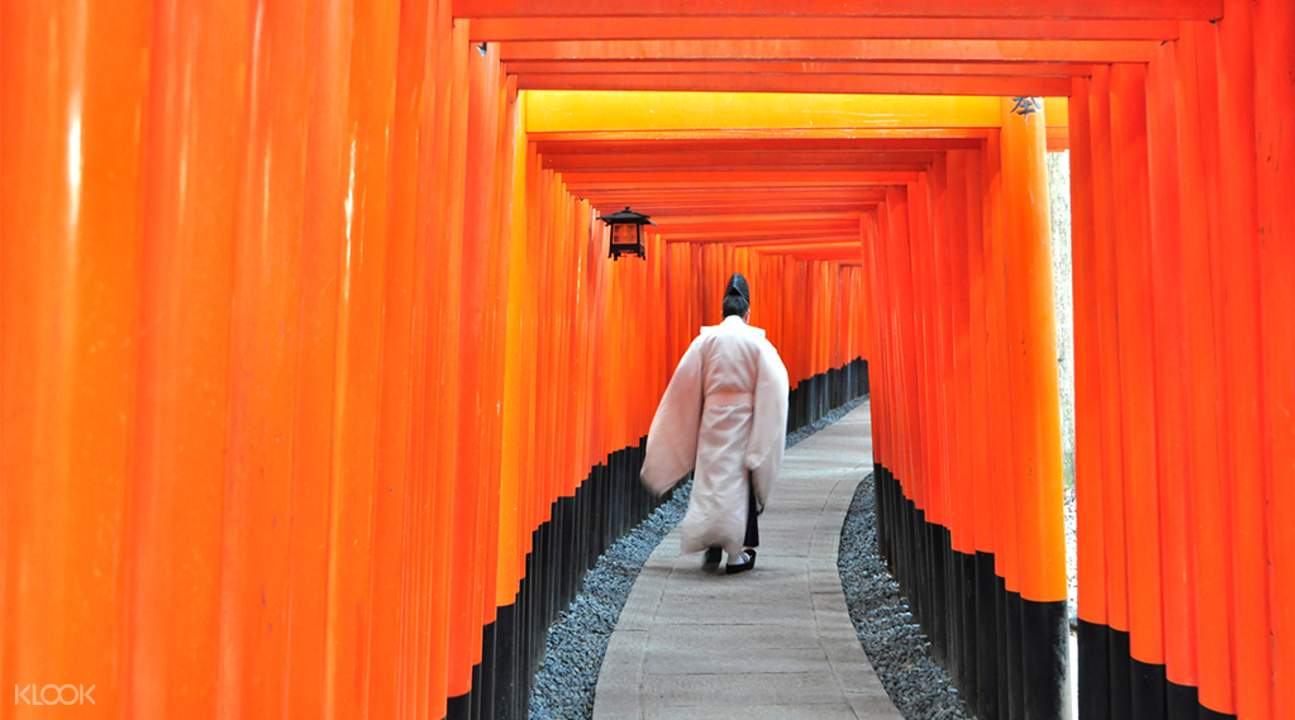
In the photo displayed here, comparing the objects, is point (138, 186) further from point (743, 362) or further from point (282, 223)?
point (743, 362)

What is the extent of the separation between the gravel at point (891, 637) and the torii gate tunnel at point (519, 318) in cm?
20

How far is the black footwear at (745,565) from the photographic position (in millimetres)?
8610

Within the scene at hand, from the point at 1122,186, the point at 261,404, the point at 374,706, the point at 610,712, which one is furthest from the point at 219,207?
the point at 610,712

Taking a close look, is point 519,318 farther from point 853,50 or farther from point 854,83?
point 853,50

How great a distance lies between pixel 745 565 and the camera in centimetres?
869

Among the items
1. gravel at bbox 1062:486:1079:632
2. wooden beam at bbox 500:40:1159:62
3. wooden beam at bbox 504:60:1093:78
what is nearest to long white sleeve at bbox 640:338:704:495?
gravel at bbox 1062:486:1079:632

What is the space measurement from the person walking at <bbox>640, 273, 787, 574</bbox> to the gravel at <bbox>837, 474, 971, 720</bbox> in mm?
847

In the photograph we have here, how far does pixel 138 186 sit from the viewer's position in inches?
48.5

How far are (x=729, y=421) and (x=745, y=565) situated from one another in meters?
1.02

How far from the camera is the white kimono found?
8562 millimetres

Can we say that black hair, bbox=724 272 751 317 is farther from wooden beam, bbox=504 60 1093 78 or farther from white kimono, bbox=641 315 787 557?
wooden beam, bbox=504 60 1093 78

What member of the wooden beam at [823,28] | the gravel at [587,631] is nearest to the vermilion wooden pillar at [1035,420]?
the wooden beam at [823,28]

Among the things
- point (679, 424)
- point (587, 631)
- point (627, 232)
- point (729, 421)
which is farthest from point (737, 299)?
point (587, 631)

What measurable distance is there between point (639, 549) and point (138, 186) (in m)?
8.87
